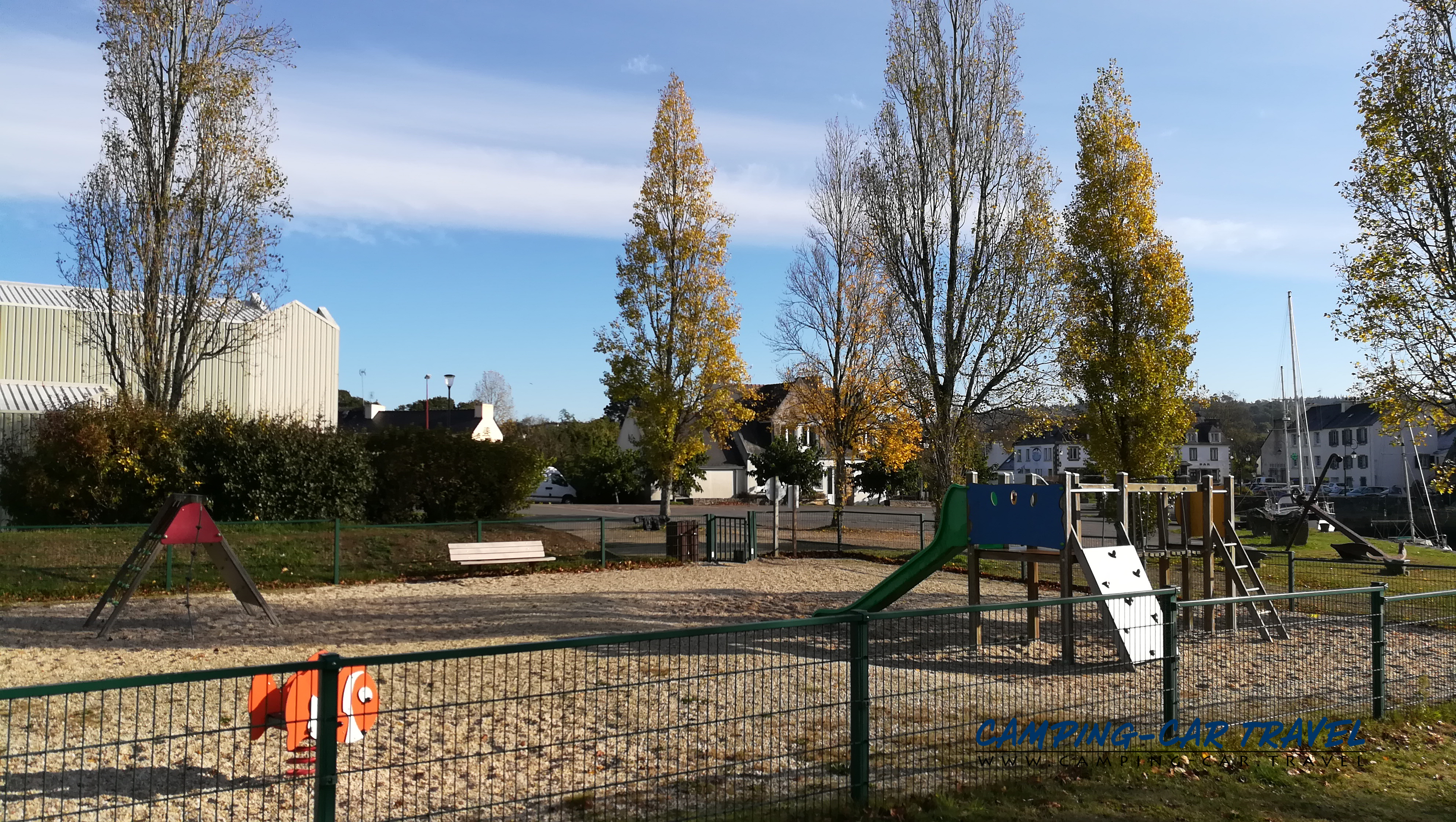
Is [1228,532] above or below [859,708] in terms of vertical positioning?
above

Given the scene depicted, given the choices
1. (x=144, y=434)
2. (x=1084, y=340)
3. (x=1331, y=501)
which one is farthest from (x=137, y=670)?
(x=1331, y=501)

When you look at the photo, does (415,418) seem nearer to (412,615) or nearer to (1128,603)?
(412,615)

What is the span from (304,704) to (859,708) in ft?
11.1

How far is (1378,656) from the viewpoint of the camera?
830 centimetres

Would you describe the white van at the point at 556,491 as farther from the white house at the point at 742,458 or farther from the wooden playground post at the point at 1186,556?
the wooden playground post at the point at 1186,556

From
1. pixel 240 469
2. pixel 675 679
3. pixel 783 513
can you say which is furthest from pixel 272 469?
pixel 783 513

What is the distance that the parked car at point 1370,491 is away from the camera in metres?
65.2

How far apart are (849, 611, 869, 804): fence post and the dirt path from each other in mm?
6718

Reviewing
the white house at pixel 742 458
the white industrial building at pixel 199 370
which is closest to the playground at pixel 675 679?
the white industrial building at pixel 199 370

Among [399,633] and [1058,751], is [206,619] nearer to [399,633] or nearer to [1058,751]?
[399,633]

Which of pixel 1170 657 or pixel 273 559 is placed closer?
pixel 1170 657

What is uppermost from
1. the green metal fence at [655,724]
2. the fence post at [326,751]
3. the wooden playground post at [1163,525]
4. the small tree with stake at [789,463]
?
the small tree with stake at [789,463]

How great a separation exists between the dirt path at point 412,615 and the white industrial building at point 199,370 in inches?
367

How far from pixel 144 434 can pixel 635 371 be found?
1461 centimetres
